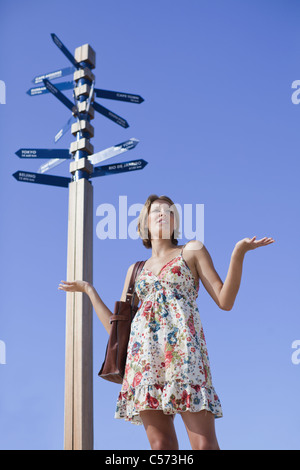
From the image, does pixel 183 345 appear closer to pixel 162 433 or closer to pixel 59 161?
pixel 162 433

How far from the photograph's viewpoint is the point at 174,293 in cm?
312

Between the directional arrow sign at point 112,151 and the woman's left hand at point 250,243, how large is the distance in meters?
1.96

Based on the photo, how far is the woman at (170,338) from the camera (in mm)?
2713

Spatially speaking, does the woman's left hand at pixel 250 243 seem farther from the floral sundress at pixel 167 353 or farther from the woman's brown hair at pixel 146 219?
the woman's brown hair at pixel 146 219

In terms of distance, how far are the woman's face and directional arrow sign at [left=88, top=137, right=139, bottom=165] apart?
117cm

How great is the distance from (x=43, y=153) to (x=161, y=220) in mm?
1535

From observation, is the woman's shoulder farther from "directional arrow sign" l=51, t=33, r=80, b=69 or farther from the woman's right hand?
"directional arrow sign" l=51, t=33, r=80, b=69

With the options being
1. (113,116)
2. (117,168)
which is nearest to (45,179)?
(117,168)

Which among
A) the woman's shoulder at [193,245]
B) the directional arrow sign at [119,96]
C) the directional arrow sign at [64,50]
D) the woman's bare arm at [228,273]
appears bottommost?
the woman's bare arm at [228,273]

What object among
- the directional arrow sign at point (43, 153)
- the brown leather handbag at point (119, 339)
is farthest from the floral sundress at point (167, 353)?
the directional arrow sign at point (43, 153)
